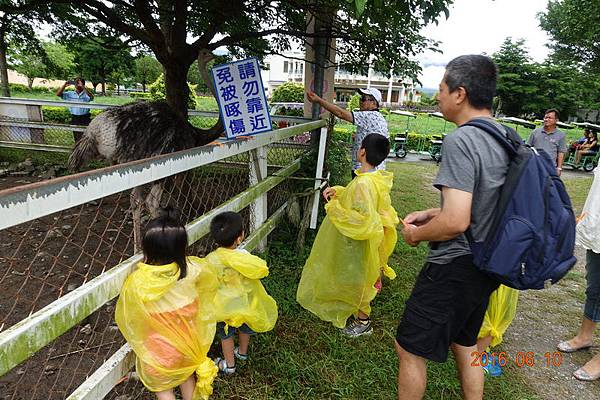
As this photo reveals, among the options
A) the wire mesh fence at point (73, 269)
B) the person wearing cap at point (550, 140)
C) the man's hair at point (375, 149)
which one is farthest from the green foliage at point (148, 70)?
the man's hair at point (375, 149)

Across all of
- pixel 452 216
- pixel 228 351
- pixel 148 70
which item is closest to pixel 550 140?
pixel 452 216

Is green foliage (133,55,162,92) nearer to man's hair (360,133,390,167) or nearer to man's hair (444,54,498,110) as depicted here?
man's hair (360,133,390,167)

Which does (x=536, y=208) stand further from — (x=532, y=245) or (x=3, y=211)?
(x=3, y=211)

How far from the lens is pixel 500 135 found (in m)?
1.50

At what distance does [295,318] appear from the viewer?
287 cm

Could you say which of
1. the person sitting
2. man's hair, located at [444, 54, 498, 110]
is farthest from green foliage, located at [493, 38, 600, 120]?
man's hair, located at [444, 54, 498, 110]

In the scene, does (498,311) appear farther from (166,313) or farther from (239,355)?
(166,313)

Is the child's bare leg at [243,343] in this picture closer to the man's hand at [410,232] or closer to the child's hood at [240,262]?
the child's hood at [240,262]

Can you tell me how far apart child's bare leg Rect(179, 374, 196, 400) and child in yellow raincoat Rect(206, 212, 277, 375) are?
0.32 m

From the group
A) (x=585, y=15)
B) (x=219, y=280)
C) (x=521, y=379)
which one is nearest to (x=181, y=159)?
(x=219, y=280)

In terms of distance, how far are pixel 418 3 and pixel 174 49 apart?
2846 mm

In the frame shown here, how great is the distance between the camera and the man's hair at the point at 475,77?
5.02 feet

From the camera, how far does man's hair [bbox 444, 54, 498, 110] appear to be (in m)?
1.53

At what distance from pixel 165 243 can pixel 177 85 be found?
3702 millimetres
